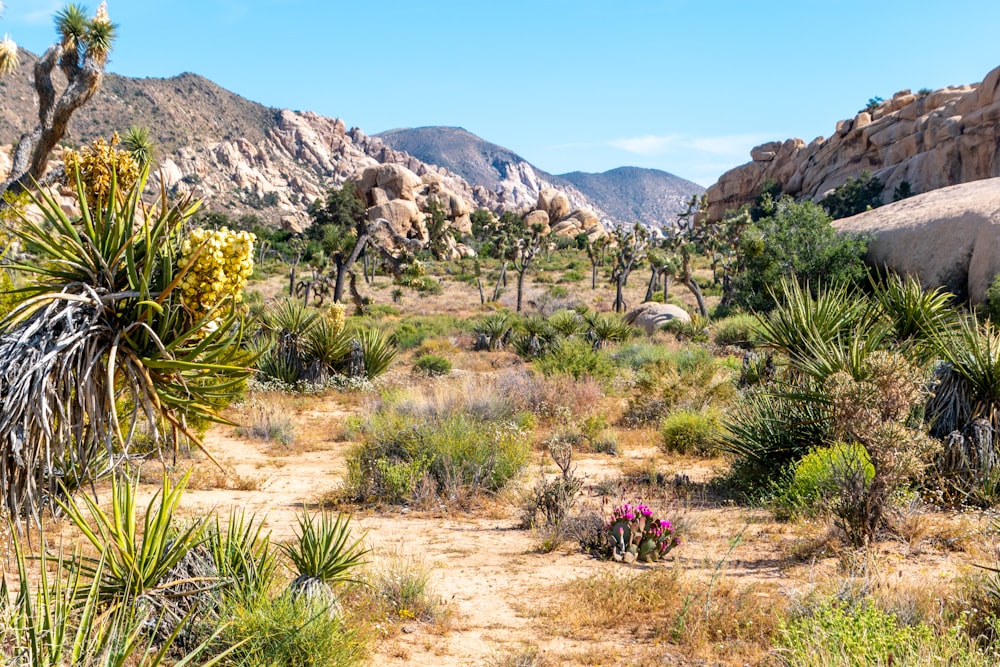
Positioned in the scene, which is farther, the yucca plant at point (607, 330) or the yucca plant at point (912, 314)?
the yucca plant at point (607, 330)

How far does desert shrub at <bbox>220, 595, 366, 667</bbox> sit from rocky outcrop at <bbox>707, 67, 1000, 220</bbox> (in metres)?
58.9

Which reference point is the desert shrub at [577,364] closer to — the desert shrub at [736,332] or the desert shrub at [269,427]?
the desert shrub at [269,427]

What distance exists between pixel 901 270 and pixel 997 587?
2043 cm

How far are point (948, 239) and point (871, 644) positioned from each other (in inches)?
830

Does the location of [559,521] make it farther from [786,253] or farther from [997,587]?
[786,253]

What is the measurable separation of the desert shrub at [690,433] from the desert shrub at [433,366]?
25.7 feet

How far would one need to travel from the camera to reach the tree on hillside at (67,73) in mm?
11523

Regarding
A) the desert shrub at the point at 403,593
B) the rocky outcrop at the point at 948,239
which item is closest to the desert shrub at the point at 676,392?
the desert shrub at the point at 403,593

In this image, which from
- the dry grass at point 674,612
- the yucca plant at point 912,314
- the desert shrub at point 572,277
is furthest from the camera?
the desert shrub at point 572,277

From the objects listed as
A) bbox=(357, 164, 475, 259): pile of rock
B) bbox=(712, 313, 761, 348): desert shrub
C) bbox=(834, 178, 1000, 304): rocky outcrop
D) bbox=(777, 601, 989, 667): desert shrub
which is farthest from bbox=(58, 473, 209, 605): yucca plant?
bbox=(357, 164, 475, 259): pile of rock

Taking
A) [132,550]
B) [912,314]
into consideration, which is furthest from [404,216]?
[132,550]

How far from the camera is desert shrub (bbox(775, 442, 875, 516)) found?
22.3ft

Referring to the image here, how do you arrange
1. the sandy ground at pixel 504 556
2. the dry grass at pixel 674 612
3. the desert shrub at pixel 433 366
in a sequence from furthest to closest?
1. the desert shrub at pixel 433 366
2. the sandy ground at pixel 504 556
3. the dry grass at pixel 674 612

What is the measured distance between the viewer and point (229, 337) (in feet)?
11.3
